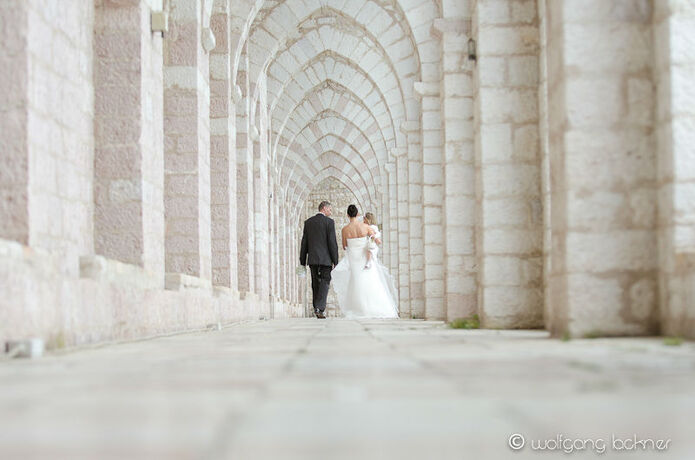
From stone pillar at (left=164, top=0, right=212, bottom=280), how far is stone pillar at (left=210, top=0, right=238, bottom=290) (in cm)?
192

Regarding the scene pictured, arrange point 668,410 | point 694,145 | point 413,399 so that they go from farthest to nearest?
point 694,145, point 413,399, point 668,410

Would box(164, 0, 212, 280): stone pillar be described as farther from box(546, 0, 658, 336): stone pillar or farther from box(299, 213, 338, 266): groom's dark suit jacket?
box(546, 0, 658, 336): stone pillar

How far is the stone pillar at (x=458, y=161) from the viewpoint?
27.2 feet

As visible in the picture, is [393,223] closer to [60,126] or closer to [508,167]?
[508,167]

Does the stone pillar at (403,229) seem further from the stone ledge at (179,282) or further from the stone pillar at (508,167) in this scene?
the stone pillar at (508,167)

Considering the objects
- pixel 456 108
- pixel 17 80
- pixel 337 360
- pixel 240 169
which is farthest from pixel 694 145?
pixel 240 169

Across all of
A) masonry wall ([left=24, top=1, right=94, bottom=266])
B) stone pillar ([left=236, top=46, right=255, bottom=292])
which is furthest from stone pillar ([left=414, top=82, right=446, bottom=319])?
masonry wall ([left=24, top=1, right=94, bottom=266])

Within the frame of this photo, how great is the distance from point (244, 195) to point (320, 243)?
1319 millimetres

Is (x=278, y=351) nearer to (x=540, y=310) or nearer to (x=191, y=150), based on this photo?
(x=540, y=310)

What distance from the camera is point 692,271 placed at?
4.09m

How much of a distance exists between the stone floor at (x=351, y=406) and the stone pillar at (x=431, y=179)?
7.88 meters

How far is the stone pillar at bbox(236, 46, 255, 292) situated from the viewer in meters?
12.3

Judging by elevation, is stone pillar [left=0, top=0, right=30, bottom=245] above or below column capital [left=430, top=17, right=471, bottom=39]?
below

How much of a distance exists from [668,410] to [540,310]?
487 centimetres
